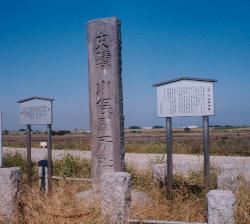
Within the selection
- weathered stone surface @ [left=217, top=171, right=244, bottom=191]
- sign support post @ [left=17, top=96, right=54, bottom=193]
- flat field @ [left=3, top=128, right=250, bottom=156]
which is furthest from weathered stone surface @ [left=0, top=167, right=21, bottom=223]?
flat field @ [left=3, top=128, right=250, bottom=156]

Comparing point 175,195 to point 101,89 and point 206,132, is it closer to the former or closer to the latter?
point 206,132

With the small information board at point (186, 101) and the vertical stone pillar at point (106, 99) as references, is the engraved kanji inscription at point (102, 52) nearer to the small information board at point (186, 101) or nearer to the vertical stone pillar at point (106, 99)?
the vertical stone pillar at point (106, 99)

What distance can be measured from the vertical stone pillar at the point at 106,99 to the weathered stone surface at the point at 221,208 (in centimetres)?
324

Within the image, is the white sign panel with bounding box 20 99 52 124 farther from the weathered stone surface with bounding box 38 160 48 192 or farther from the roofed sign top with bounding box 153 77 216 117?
the roofed sign top with bounding box 153 77 216 117

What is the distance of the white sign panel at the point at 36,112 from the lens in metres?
8.37

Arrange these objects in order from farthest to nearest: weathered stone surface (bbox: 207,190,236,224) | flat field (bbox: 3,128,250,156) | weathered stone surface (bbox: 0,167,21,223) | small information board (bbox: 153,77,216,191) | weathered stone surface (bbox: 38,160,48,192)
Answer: flat field (bbox: 3,128,250,156)
weathered stone surface (bbox: 38,160,48,192)
small information board (bbox: 153,77,216,191)
weathered stone surface (bbox: 0,167,21,223)
weathered stone surface (bbox: 207,190,236,224)

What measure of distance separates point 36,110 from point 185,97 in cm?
352

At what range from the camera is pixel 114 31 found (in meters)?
7.74

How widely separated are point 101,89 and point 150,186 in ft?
7.08

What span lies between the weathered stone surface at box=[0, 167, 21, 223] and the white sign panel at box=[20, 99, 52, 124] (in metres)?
2.98

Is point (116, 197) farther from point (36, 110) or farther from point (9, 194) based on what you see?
point (36, 110)

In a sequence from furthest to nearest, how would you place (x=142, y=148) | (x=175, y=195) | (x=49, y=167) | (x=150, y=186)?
(x=142, y=148) → (x=49, y=167) → (x=150, y=186) → (x=175, y=195)

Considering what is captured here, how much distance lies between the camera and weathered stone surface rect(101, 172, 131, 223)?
493 centimetres

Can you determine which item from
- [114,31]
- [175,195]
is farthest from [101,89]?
[175,195]
